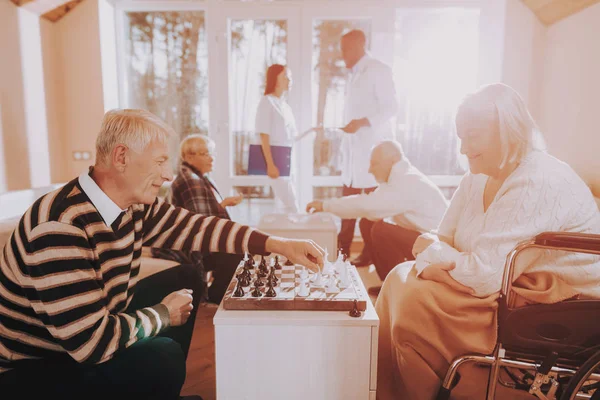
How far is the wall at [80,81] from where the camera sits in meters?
3.36

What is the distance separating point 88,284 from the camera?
0.97 meters

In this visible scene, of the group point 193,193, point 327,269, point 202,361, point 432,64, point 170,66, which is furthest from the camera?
point 170,66

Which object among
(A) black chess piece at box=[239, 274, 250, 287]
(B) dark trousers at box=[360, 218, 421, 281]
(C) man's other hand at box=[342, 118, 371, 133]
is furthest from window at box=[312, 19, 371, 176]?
(A) black chess piece at box=[239, 274, 250, 287]

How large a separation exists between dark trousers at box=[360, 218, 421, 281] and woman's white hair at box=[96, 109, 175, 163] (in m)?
1.57

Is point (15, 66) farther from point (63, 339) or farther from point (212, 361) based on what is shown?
point (63, 339)

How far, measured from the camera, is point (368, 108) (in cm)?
298

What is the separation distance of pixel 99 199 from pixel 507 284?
1054 mm

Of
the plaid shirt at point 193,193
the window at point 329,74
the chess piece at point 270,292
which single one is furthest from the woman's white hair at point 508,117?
the window at point 329,74

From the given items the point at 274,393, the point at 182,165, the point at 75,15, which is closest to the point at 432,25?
the point at 182,165

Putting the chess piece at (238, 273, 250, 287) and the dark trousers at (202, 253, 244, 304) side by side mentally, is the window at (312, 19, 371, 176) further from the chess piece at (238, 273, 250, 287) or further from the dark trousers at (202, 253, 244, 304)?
the chess piece at (238, 273, 250, 287)

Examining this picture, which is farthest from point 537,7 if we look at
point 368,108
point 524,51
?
point 368,108

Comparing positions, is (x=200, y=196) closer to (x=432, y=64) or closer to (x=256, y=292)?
(x=256, y=292)

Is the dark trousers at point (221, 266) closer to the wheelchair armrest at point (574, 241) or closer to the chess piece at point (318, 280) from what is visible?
the chess piece at point (318, 280)

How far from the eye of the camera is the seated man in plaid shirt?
2.21 meters
